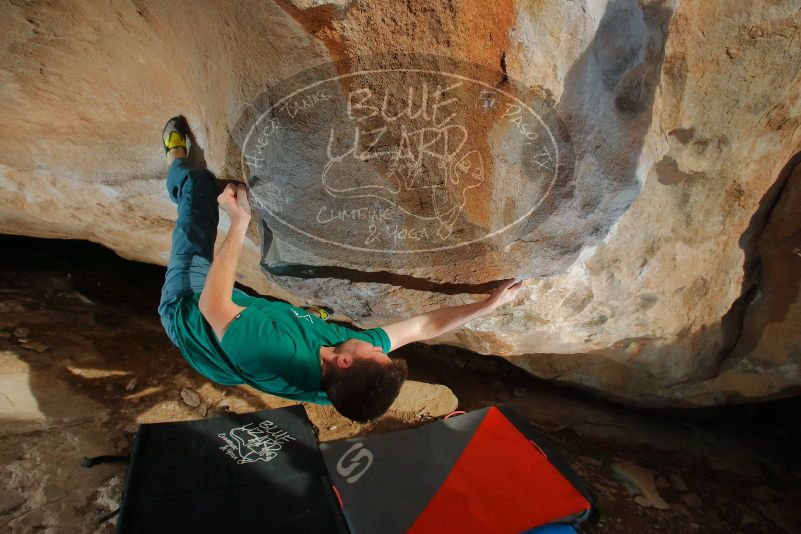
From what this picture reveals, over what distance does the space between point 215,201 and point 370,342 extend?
739 mm

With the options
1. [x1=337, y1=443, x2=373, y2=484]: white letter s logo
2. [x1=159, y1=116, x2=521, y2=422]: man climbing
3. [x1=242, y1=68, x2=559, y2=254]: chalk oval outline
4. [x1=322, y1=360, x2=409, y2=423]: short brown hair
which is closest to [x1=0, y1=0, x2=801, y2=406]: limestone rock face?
[x1=242, y1=68, x2=559, y2=254]: chalk oval outline

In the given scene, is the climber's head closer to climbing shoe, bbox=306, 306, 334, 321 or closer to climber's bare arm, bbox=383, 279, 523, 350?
climber's bare arm, bbox=383, 279, 523, 350

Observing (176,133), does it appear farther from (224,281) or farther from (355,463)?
(355,463)

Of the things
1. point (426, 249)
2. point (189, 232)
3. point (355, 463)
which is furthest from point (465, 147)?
point (355, 463)

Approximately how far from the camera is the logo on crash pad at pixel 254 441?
7.77ft

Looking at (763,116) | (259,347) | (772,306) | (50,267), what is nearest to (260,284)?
(259,347)

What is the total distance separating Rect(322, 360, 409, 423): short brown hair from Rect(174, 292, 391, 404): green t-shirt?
0.07m

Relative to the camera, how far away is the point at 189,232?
5.68ft

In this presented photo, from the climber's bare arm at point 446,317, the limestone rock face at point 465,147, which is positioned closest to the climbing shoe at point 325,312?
the limestone rock face at point 465,147

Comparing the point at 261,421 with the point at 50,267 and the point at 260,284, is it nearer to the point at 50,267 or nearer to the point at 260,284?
the point at 260,284

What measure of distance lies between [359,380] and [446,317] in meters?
0.50

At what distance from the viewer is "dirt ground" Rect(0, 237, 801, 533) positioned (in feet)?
7.41

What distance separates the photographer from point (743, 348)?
2580 millimetres

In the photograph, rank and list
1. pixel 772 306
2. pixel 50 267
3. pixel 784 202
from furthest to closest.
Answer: pixel 50 267, pixel 772 306, pixel 784 202
